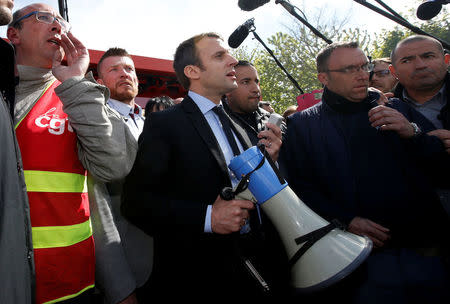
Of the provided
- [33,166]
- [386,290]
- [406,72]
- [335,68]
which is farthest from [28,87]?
[406,72]

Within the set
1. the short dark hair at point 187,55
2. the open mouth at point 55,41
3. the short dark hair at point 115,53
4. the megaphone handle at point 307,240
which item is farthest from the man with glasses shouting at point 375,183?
the short dark hair at point 115,53

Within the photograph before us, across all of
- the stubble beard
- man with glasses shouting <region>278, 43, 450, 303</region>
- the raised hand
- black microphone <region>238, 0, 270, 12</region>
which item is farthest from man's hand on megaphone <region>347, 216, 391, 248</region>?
black microphone <region>238, 0, 270, 12</region>

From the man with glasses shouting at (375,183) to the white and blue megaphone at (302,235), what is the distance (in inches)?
18.0

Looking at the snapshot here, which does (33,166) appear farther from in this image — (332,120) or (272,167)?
(332,120)

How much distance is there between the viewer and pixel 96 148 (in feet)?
4.61

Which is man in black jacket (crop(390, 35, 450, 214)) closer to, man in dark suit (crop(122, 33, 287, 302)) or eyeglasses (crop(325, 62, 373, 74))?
eyeglasses (crop(325, 62, 373, 74))

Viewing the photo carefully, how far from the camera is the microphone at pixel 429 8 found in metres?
2.33

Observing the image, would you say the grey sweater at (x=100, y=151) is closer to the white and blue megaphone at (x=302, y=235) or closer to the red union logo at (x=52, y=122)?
the red union logo at (x=52, y=122)

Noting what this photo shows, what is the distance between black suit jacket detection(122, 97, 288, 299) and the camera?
4.79ft

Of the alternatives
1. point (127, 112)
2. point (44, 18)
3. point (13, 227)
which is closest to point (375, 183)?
point (13, 227)

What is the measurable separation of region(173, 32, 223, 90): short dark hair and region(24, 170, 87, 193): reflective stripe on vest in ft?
3.09

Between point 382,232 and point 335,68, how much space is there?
4.11ft

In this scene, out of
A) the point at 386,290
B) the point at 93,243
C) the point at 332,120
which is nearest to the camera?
the point at 93,243

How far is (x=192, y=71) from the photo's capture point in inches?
76.1
